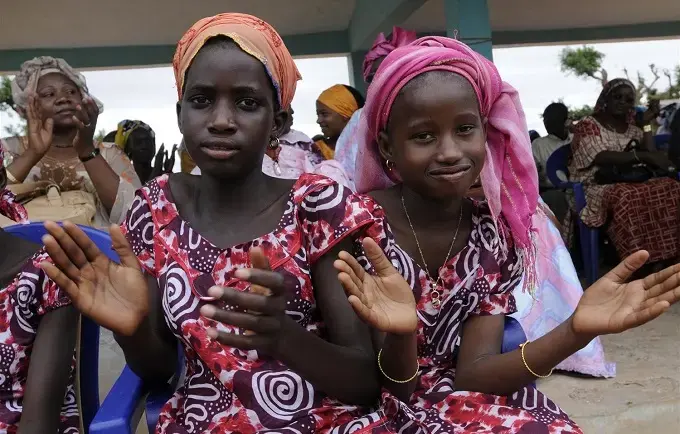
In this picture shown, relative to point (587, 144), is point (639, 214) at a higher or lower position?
lower

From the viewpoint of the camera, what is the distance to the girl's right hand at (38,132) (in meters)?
2.78

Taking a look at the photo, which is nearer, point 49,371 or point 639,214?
point 49,371

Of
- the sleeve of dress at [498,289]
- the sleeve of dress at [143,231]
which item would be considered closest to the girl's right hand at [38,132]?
the sleeve of dress at [143,231]

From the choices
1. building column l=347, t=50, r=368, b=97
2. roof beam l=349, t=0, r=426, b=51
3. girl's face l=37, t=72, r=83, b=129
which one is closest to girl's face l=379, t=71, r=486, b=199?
girl's face l=37, t=72, r=83, b=129

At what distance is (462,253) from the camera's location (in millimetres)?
1675

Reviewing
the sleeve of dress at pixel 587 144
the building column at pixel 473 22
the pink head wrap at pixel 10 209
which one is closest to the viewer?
the pink head wrap at pixel 10 209

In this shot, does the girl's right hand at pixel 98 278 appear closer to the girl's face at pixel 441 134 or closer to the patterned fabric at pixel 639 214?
the girl's face at pixel 441 134

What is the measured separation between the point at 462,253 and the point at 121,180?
205 centimetres

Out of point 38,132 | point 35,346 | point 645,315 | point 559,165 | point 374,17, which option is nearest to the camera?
point 645,315

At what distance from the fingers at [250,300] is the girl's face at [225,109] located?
16.8 inches

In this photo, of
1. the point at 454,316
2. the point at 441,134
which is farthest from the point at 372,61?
the point at 454,316

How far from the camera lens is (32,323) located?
5.15 ft

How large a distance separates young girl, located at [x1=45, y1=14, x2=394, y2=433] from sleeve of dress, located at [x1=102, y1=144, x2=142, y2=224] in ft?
5.23

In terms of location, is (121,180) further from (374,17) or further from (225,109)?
(374,17)
